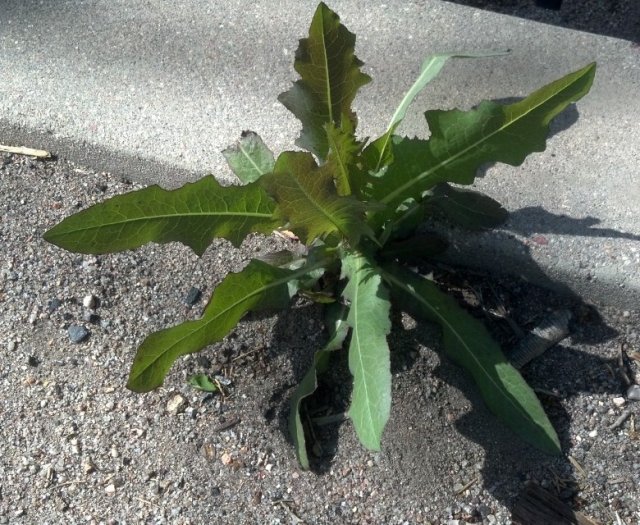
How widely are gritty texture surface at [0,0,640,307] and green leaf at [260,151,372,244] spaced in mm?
447

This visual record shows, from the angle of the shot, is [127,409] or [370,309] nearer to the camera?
[370,309]

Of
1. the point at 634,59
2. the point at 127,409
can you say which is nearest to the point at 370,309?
the point at 127,409

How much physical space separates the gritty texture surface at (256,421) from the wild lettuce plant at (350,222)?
12 cm

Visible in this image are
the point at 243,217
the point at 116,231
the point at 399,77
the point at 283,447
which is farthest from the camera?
the point at 399,77

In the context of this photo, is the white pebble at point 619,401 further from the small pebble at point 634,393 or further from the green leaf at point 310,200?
the green leaf at point 310,200

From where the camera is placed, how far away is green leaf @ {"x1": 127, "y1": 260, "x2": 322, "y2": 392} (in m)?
1.48

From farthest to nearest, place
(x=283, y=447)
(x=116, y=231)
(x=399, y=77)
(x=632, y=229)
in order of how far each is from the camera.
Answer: (x=399, y=77) < (x=632, y=229) < (x=283, y=447) < (x=116, y=231)

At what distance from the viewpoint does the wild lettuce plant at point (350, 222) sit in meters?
1.41

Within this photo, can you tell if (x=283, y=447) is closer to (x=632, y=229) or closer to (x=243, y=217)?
(x=243, y=217)

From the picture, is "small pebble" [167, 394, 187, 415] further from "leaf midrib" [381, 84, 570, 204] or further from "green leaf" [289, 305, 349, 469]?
"leaf midrib" [381, 84, 570, 204]

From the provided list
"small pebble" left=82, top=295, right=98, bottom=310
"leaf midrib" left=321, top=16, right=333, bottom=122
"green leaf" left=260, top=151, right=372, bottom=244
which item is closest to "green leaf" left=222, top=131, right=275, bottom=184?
"leaf midrib" left=321, top=16, right=333, bottom=122

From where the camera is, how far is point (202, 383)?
1745 mm

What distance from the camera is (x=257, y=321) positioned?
5.94ft

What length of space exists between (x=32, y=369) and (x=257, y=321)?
552 millimetres
